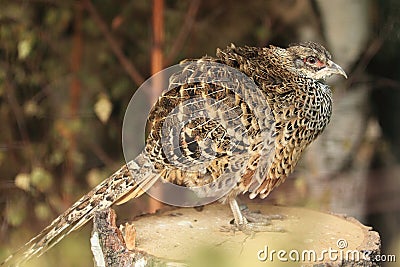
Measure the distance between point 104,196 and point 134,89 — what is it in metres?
1.74

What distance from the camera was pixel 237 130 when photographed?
192cm

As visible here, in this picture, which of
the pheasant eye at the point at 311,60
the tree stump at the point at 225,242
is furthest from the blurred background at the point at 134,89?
the pheasant eye at the point at 311,60

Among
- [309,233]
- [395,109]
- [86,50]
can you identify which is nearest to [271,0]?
[395,109]

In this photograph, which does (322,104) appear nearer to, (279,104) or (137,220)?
(279,104)

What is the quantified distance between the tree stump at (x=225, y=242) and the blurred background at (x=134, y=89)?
784mm

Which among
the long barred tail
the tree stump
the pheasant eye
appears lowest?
the tree stump

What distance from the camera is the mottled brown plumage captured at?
1.93 meters

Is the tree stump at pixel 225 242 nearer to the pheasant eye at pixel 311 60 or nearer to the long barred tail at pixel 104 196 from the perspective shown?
the long barred tail at pixel 104 196

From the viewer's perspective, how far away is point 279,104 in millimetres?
1963

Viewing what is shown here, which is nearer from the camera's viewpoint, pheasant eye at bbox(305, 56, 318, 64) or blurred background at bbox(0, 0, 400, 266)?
pheasant eye at bbox(305, 56, 318, 64)

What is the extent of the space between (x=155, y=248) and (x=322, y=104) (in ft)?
2.23

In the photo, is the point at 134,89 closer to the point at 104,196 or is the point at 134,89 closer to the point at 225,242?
the point at 104,196

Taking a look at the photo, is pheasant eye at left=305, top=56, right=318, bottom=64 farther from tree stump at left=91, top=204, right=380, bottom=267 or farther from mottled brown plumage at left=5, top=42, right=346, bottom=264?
tree stump at left=91, top=204, right=380, bottom=267

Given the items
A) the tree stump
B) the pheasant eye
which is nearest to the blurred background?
the tree stump
